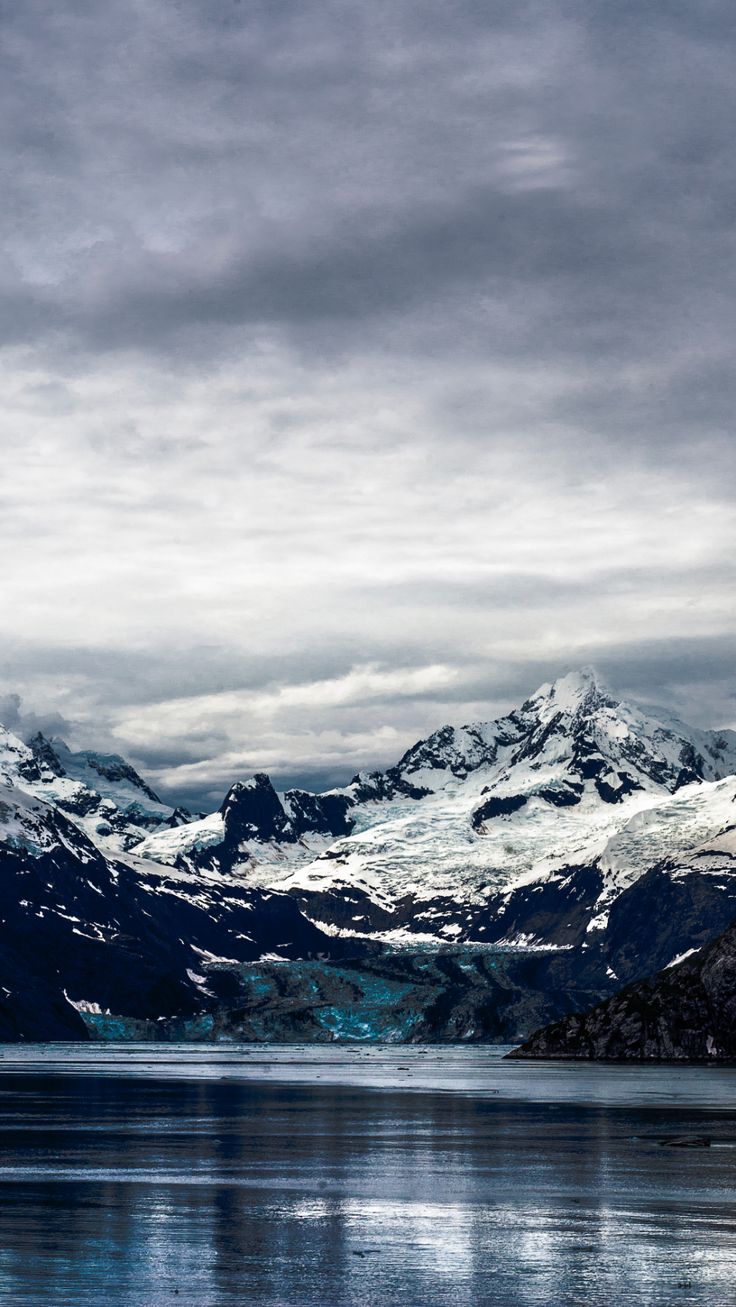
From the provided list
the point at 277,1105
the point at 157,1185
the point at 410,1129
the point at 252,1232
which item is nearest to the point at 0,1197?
the point at 157,1185

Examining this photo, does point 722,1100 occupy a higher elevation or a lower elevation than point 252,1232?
lower

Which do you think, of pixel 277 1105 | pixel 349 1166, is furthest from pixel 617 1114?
pixel 349 1166

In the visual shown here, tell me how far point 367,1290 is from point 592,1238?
13714mm

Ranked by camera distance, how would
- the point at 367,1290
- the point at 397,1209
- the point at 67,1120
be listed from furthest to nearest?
the point at 67,1120
the point at 397,1209
the point at 367,1290

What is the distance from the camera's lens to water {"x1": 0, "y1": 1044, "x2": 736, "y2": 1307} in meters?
48.6

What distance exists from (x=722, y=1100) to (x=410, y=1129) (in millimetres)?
59466

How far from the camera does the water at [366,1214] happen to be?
48.6 m

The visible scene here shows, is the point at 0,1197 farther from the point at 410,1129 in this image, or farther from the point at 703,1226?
the point at 410,1129

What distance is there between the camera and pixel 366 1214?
6662 cm

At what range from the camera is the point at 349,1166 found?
291 ft

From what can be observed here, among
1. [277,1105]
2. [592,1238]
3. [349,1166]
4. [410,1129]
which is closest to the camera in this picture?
[592,1238]

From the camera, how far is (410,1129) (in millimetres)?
122438

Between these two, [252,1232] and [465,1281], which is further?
[252,1232]

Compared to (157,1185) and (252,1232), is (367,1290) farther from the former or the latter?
(157,1185)
